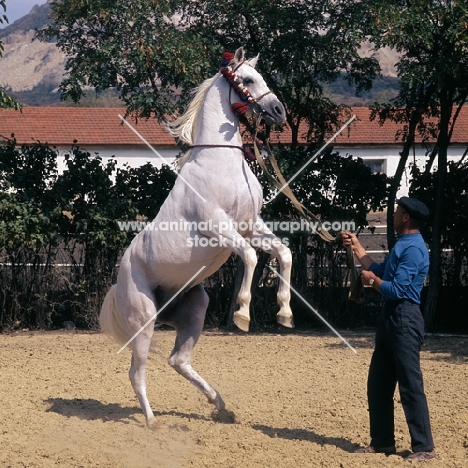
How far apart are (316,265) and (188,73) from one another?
135 inches

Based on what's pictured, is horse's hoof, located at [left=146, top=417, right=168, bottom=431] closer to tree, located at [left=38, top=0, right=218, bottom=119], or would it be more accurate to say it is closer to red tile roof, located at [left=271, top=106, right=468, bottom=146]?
tree, located at [left=38, top=0, right=218, bottom=119]

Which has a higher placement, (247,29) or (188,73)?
(247,29)

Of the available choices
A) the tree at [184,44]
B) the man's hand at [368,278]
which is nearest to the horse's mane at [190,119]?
the man's hand at [368,278]

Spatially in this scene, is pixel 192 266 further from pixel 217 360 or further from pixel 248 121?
pixel 217 360

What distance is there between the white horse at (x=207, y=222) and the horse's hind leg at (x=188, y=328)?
0.66 feet

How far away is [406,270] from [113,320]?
8.60 ft

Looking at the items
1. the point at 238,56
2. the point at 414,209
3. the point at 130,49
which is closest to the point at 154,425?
the point at 414,209

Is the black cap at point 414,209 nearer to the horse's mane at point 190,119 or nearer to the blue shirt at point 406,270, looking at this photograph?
the blue shirt at point 406,270

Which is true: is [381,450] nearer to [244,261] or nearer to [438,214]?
[244,261]

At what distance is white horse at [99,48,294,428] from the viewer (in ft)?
20.0

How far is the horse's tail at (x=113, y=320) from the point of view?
683cm

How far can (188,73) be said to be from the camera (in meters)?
10.5

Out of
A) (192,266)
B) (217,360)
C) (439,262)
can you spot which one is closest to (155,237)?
(192,266)

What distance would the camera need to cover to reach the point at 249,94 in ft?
20.2
